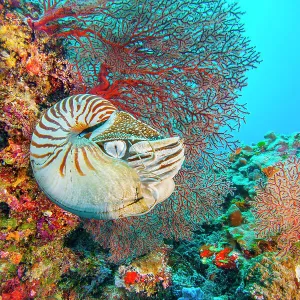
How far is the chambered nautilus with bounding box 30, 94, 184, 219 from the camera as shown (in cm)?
217

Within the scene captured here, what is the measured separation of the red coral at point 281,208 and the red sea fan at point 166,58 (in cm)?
131

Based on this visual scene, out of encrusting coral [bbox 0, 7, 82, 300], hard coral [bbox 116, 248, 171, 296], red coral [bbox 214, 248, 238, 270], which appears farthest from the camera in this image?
red coral [bbox 214, 248, 238, 270]

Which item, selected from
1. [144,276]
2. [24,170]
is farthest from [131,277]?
[24,170]

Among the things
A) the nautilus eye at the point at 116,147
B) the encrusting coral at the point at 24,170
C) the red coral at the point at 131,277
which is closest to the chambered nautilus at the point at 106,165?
the nautilus eye at the point at 116,147

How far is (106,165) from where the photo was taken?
2170 millimetres

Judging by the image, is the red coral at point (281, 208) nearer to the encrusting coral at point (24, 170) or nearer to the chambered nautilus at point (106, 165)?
the chambered nautilus at point (106, 165)

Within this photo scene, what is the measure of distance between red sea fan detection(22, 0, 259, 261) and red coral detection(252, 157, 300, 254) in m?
1.31

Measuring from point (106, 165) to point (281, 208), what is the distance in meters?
3.90

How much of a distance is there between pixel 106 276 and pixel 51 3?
503 centimetres

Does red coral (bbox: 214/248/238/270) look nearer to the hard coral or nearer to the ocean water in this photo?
the ocean water

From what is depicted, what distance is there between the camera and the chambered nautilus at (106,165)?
2.17m

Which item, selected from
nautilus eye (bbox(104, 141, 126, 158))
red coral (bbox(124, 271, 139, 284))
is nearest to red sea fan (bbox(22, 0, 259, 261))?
nautilus eye (bbox(104, 141, 126, 158))

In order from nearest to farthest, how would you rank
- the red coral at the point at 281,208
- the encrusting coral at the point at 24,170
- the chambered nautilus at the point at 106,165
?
the chambered nautilus at the point at 106,165 → the encrusting coral at the point at 24,170 → the red coral at the point at 281,208

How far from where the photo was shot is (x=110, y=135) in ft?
7.55
